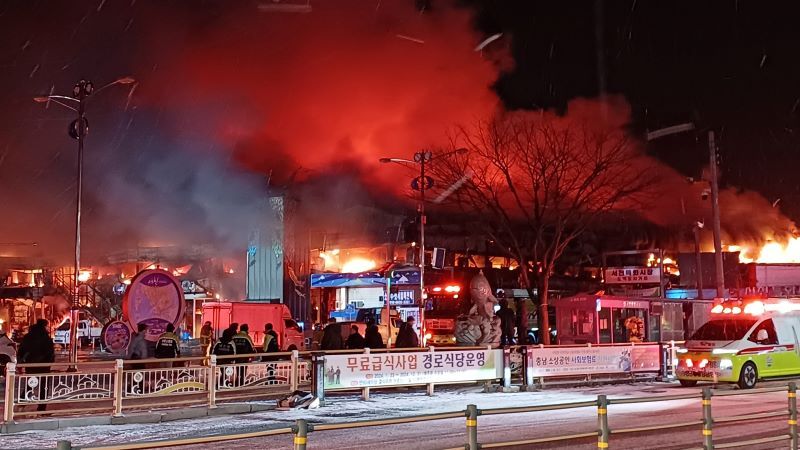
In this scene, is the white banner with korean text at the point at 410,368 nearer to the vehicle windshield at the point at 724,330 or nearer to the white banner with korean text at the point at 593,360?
the white banner with korean text at the point at 593,360

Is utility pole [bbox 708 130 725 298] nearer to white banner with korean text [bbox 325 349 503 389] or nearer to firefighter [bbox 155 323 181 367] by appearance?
white banner with korean text [bbox 325 349 503 389]

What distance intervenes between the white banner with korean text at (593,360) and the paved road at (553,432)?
157 inches

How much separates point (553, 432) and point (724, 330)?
8958 mm

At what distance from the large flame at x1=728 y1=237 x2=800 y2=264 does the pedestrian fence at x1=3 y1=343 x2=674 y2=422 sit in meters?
33.7

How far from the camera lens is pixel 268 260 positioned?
4209cm

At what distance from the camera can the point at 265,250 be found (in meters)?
42.5

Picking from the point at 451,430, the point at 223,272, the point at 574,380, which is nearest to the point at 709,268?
the point at 223,272

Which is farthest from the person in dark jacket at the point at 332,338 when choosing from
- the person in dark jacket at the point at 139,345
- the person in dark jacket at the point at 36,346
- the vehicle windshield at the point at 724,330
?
the vehicle windshield at the point at 724,330

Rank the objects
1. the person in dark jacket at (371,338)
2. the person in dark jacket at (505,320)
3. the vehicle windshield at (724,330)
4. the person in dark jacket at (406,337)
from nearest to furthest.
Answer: the vehicle windshield at (724,330) → the person in dark jacket at (371,338) → the person in dark jacket at (406,337) → the person in dark jacket at (505,320)

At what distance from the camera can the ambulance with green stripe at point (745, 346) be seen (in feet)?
54.2

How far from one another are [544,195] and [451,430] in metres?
16.2

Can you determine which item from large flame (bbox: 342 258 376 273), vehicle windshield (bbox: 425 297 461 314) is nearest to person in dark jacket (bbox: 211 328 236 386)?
vehicle windshield (bbox: 425 297 461 314)

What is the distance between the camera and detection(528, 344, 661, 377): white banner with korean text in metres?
17.5

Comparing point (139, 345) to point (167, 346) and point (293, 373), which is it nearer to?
point (167, 346)
